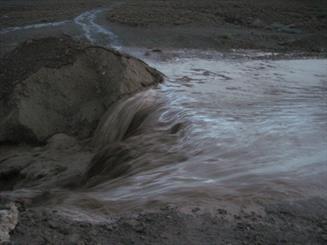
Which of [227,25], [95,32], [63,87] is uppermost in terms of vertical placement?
[63,87]

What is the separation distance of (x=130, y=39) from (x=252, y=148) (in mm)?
13524

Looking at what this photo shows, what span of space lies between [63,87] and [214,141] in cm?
374

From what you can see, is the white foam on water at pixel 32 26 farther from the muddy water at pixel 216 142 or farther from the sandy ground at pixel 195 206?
the muddy water at pixel 216 142

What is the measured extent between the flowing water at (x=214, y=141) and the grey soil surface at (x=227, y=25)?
7.40 meters

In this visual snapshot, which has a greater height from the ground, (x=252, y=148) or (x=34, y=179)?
(x=252, y=148)

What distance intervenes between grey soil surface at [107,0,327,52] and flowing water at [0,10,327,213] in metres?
7.40

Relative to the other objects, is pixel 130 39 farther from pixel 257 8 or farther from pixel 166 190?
pixel 166 190

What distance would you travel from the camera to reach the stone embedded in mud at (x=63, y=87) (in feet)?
28.4

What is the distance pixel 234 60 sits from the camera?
45.7ft

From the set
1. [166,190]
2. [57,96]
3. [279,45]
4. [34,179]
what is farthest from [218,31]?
[166,190]

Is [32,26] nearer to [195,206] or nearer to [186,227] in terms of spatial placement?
[195,206]

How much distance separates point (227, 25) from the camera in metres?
22.3

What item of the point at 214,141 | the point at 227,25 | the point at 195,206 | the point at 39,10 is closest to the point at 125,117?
the point at 214,141

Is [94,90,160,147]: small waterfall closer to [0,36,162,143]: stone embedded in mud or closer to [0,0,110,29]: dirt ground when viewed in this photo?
[0,36,162,143]: stone embedded in mud
